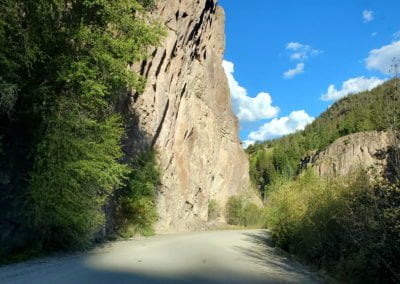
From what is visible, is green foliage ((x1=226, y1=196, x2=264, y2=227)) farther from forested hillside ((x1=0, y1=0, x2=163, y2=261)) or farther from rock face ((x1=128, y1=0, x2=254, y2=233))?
forested hillside ((x1=0, y1=0, x2=163, y2=261))

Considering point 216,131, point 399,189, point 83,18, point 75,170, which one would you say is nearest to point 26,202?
point 75,170

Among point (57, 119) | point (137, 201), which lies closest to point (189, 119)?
point (137, 201)

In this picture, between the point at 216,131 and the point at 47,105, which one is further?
the point at 216,131

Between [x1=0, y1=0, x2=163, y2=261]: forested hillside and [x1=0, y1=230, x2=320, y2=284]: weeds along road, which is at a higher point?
[x1=0, y1=0, x2=163, y2=261]: forested hillside

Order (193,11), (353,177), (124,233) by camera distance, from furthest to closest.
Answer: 1. (193,11)
2. (124,233)
3. (353,177)

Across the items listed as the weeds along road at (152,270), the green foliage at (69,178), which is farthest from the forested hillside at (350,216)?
the green foliage at (69,178)

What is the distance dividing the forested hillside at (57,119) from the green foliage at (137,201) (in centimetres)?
1341

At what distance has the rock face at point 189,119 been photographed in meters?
44.5

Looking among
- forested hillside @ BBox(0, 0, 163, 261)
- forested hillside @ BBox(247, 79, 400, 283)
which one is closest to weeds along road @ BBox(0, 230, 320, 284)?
forested hillside @ BBox(247, 79, 400, 283)

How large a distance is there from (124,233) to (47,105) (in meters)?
15.9

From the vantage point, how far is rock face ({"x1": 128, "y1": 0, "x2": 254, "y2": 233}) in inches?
1751

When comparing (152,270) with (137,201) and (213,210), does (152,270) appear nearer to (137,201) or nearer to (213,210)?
(137,201)

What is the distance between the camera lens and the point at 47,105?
1756 centimetres

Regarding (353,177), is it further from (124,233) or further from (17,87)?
(124,233)
